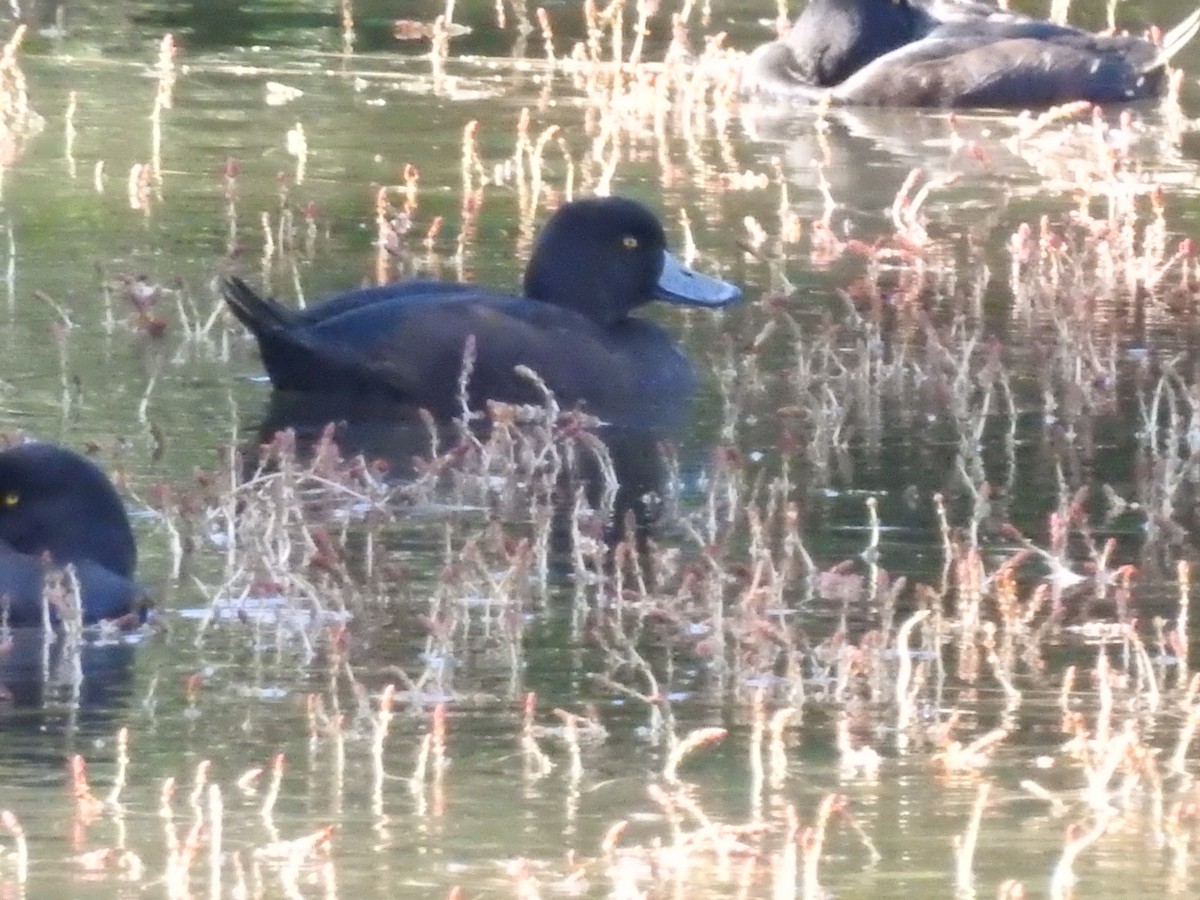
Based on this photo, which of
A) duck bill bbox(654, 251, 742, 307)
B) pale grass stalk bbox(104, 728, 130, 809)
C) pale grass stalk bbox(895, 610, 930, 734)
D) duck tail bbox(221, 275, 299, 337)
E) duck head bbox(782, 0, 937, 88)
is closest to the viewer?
pale grass stalk bbox(104, 728, 130, 809)

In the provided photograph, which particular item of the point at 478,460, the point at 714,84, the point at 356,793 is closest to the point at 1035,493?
the point at 478,460

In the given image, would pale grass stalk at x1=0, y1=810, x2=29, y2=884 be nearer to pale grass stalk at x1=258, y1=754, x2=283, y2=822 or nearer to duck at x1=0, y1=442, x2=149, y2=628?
pale grass stalk at x1=258, y1=754, x2=283, y2=822

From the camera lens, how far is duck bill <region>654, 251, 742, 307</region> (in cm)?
1084

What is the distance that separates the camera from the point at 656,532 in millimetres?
8453

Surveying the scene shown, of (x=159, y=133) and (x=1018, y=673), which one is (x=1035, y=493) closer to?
(x=1018, y=673)

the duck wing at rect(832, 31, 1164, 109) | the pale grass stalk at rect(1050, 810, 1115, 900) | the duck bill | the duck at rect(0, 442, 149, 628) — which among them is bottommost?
the pale grass stalk at rect(1050, 810, 1115, 900)

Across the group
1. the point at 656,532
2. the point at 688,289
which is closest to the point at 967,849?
the point at 656,532

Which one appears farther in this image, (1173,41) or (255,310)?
(1173,41)

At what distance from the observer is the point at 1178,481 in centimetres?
861

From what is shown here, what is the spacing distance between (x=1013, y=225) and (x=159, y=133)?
13.3ft

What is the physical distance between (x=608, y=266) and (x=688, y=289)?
0.33 metres

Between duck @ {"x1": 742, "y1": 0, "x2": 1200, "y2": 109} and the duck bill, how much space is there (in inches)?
253

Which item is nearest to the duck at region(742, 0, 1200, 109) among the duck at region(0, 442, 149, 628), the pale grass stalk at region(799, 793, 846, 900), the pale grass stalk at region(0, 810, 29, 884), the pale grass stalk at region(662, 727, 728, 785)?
the duck at region(0, 442, 149, 628)

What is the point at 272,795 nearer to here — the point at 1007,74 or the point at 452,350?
the point at 452,350
